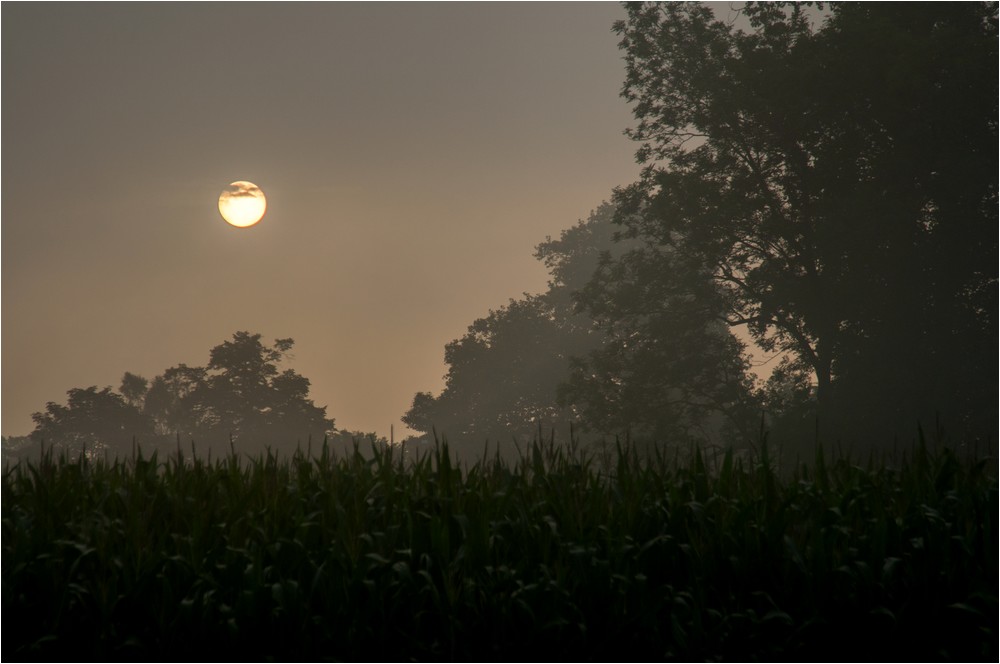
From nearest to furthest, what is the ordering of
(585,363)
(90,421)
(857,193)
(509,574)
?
(509,574) < (857,193) < (585,363) < (90,421)

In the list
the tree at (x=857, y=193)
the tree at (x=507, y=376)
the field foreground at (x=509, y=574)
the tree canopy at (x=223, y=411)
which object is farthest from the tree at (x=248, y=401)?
the field foreground at (x=509, y=574)

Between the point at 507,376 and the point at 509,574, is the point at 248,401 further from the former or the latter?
the point at 509,574

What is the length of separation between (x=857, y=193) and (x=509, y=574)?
2005cm

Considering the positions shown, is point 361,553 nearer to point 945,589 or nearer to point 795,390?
point 945,589

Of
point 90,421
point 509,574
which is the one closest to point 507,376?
point 90,421

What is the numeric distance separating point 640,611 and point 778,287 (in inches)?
786

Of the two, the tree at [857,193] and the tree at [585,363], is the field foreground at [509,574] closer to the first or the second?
the tree at [857,193]

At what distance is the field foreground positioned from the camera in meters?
5.56

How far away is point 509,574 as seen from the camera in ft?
18.5

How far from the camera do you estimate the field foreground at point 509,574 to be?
219 inches

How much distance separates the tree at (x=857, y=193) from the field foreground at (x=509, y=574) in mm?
17470

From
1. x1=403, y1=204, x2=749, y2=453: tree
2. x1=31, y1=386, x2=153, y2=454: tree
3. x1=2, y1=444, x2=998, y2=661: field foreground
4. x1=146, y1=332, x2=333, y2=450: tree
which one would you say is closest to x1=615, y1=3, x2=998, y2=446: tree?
x1=403, y1=204, x2=749, y2=453: tree

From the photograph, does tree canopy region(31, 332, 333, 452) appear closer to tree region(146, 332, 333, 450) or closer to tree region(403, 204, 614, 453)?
tree region(146, 332, 333, 450)

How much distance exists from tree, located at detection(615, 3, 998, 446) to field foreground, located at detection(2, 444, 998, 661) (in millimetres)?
17470
